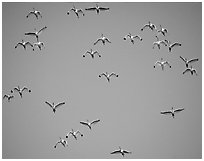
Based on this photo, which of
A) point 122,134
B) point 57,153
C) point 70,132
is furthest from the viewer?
point 122,134

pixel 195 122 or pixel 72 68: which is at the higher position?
pixel 72 68

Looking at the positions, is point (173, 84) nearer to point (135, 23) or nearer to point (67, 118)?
point (135, 23)

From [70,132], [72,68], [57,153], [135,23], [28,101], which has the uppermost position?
[135,23]

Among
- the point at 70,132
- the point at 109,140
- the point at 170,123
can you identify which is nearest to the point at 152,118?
the point at 170,123

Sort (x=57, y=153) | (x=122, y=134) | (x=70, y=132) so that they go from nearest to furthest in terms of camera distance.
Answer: (x=57, y=153)
(x=70, y=132)
(x=122, y=134)

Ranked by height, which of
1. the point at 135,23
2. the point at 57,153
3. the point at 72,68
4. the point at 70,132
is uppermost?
the point at 135,23

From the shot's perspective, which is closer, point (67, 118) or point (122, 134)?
point (67, 118)

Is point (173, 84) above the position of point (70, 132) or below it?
above

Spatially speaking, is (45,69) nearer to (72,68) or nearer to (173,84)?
(72,68)

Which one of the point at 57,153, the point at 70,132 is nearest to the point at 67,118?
the point at 70,132
